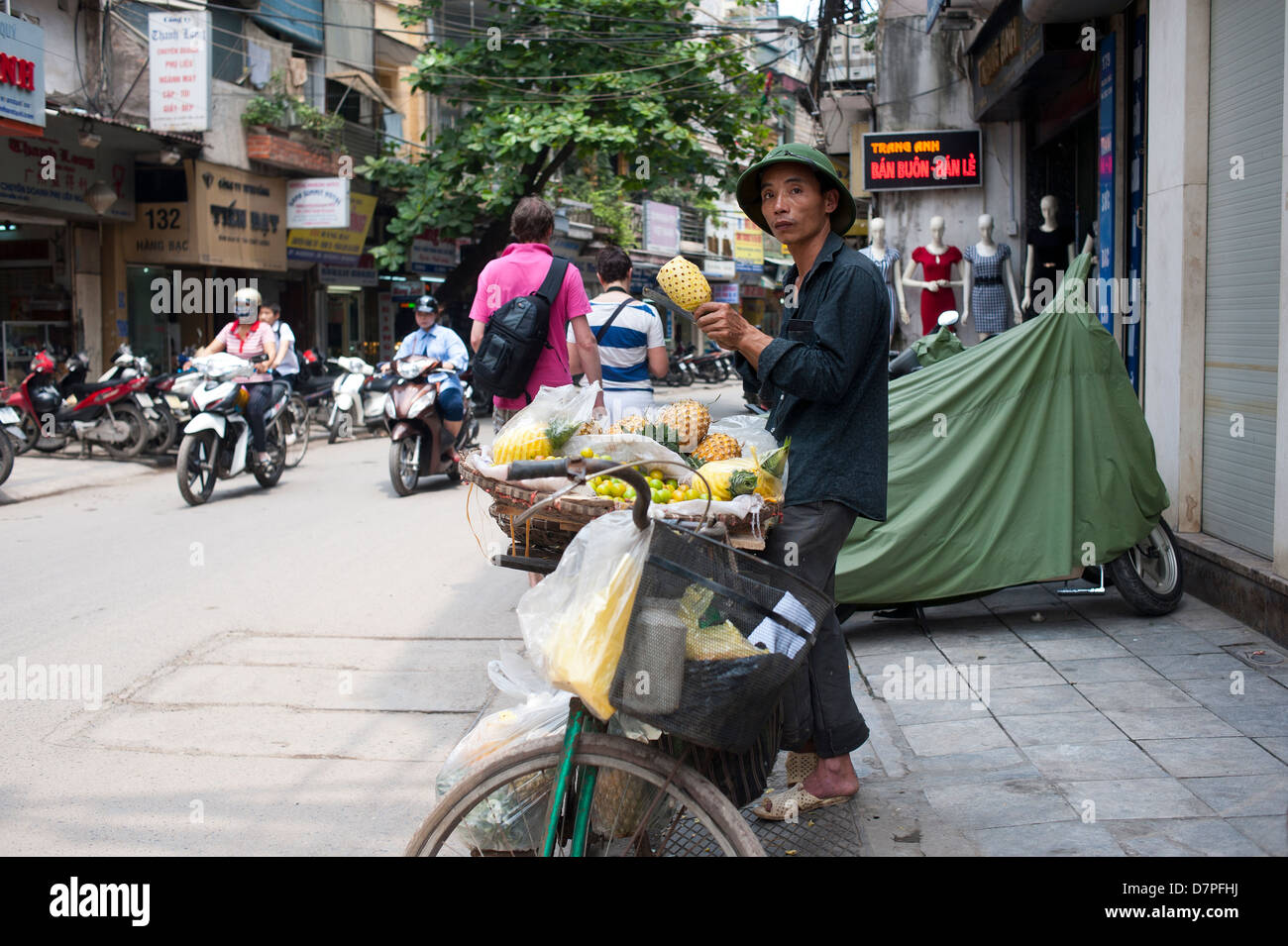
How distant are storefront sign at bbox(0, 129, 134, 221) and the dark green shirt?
13.2m

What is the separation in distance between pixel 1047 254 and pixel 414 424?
603 centimetres

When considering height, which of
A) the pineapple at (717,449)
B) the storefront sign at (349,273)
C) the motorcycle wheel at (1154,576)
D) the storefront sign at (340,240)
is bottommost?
the motorcycle wheel at (1154,576)

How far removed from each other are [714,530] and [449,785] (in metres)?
0.90

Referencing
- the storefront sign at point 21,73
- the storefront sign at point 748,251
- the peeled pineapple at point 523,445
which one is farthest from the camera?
the storefront sign at point 748,251

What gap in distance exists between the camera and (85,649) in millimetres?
5398

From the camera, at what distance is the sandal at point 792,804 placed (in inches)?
132

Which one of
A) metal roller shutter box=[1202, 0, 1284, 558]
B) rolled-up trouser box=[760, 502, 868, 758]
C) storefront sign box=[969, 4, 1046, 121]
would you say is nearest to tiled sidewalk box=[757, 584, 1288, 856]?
rolled-up trouser box=[760, 502, 868, 758]

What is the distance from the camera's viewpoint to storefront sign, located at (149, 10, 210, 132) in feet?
46.8

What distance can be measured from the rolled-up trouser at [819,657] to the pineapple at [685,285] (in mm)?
651

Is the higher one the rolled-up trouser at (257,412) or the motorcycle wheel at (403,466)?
the rolled-up trouser at (257,412)

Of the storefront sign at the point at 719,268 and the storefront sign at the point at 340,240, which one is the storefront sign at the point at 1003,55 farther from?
the storefront sign at the point at 719,268

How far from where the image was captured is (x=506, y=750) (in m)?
2.50

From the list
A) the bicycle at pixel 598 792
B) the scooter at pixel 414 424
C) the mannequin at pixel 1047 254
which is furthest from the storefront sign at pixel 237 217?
the bicycle at pixel 598 792
